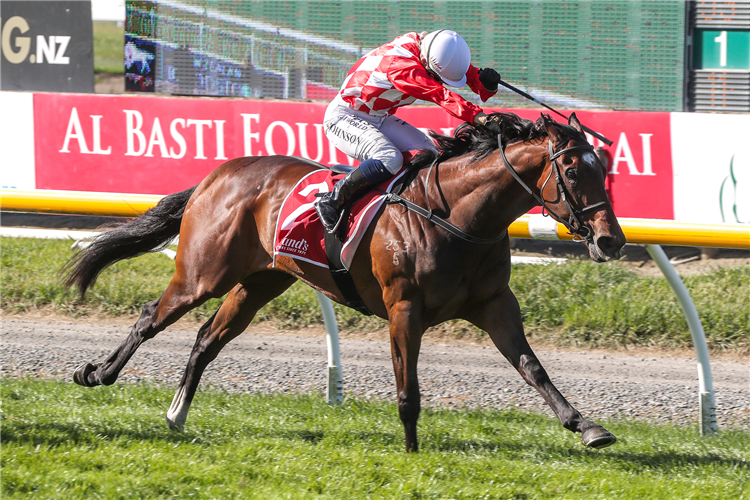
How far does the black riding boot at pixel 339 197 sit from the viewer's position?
4.12 meters

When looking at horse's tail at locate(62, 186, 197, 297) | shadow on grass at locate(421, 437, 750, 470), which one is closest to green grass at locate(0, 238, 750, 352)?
horse's tail at locate(62, 186, 197, 297)

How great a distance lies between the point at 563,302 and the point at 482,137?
2836 mm

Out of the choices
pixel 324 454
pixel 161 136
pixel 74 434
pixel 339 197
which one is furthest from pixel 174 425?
pixel 161 136

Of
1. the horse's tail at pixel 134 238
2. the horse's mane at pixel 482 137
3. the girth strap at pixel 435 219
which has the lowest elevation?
the horse's tail at pixel 134 238

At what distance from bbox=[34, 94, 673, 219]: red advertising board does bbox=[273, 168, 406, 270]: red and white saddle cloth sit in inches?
152

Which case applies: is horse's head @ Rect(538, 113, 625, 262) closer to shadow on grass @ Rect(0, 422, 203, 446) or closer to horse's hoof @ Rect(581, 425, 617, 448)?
horse's hoof @ Rect(581, 425, 617, 448)

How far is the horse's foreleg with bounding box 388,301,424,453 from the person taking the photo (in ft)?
12.7

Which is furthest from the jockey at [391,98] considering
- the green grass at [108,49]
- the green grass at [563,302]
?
the green grass at [108,49]

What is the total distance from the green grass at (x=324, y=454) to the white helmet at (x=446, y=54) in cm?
171

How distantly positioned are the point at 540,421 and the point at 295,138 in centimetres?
479

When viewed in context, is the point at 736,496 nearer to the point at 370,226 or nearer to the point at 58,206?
the point at 370,226

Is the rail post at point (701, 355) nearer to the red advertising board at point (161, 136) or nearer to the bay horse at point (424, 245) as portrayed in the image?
the bay horse at point (424, 245)

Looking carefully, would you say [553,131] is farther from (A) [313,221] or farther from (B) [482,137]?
(A) [313,221]

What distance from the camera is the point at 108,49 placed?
23766 mm
